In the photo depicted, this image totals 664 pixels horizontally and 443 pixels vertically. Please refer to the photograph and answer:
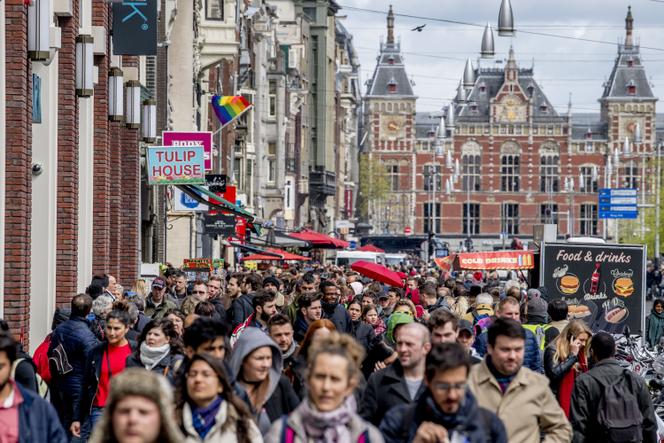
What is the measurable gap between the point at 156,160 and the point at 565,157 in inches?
5321

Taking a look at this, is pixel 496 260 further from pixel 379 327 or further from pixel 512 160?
pixel 512 160

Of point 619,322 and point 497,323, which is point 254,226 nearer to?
point 619,322

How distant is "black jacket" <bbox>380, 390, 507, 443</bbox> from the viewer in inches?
273

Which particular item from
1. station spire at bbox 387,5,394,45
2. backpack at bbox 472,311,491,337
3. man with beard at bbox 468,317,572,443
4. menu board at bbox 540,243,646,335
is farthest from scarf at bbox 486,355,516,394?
station spire at bbox 387,5,394,45

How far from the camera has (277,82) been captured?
71938mm

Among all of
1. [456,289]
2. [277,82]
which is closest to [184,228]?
[456,289]

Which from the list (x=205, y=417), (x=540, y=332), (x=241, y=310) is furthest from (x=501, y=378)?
(x=241, y=310)

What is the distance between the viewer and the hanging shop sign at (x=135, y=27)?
23594mm

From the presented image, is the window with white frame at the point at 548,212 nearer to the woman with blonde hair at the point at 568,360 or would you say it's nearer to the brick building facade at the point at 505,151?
the brick building facade at the point at 505,151

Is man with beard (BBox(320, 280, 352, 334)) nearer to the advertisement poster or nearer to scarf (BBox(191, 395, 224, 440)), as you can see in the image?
scarf (BBox(191, 395, 224, 440))

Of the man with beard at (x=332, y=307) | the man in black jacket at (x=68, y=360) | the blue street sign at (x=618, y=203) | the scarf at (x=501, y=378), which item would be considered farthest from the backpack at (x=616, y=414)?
the blue street sign at (x=618, y=203)

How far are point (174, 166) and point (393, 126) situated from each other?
134524 millimetres

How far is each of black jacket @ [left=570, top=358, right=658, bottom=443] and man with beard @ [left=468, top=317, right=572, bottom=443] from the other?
8.17ft

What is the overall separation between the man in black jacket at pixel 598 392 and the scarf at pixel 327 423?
4292 mm
